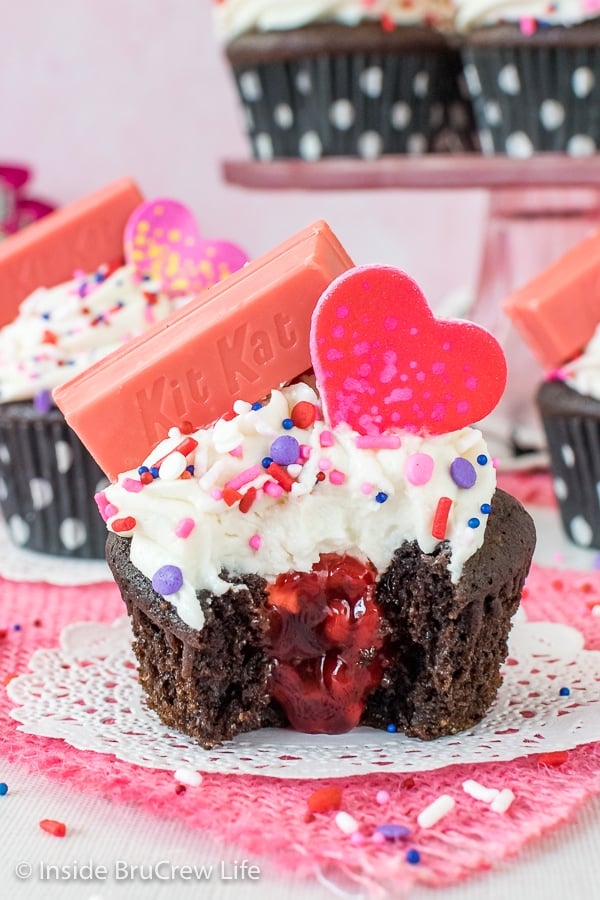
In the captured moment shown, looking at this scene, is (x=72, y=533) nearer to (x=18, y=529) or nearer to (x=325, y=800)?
(x=18, y=529)

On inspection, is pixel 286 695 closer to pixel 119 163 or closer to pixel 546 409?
pixel 546 409

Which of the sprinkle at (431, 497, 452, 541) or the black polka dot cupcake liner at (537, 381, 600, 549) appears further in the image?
the black polka dot cupcake liner at (537, 381, 600, 549)


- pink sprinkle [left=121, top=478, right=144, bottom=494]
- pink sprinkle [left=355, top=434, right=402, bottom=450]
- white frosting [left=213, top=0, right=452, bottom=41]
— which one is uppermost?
white frosting [left=213, top=0, right=452, bottom=41]

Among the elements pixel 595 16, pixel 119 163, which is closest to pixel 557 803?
pixel 595 16

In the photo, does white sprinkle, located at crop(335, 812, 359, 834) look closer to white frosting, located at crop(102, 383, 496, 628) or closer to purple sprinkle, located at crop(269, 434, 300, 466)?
white frosting, located at crop(102, 383, 496, 628)

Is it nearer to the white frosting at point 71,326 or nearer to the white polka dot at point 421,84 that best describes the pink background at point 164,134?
the white polka dot at point 421,84

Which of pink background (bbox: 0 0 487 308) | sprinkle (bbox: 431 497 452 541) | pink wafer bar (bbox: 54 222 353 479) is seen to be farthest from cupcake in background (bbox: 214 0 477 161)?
sprinkle (bbox: 431 497 452 541)

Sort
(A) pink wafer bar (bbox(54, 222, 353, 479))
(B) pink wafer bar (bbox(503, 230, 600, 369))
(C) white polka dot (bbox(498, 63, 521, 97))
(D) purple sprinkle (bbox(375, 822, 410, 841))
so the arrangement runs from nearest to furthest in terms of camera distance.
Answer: (D) purple sprinkle (bbox(375, 822, 410, 841))
(A) pink wafer bar (bbox(54, 222, 353, 479))
(B) pink wafer bar (bbox(503, 230, 600, 369))
(C) white polka dot (bbox(498, 63, 521, 97))

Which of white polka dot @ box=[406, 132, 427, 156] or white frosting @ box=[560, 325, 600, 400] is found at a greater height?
white polka dot @ box=[406, 132, 427, 156]
